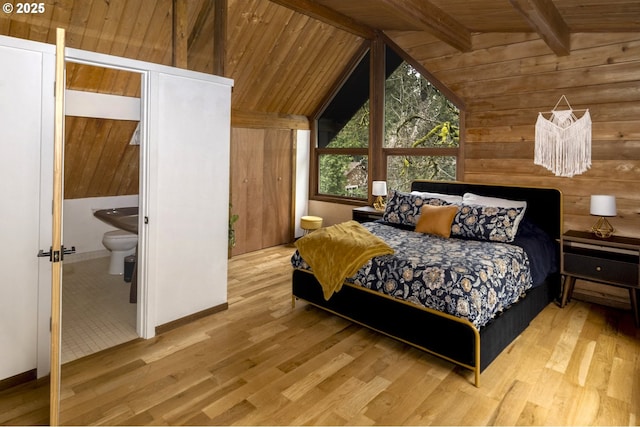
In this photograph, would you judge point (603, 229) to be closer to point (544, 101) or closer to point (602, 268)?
point (602, 268)

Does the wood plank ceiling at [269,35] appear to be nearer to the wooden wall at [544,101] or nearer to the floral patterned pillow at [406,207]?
the wooden wall at [544,101]

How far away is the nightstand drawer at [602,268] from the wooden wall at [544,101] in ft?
1.56

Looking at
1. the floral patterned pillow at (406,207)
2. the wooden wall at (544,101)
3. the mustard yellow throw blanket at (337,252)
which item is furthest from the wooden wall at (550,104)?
the mustard yellow throw blanket at (337,252)

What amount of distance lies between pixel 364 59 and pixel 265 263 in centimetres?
298

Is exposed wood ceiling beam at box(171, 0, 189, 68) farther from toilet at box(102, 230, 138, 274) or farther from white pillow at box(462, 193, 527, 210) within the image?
white pillow at box(462, 193, 527, 210)

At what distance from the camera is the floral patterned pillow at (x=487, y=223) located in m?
3.52

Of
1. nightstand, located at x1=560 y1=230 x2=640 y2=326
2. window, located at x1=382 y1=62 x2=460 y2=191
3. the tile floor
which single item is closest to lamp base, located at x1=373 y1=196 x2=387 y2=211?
window, located at x1=382 y1=62 x2=460 y2=191

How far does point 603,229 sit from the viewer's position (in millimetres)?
3635

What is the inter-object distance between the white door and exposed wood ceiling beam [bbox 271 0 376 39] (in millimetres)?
2473

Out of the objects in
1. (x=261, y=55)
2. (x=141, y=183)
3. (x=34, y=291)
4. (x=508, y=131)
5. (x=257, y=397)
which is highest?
(x=261, y=55)

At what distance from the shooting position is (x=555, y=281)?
3816mm

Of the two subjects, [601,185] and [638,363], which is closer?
[638,363]

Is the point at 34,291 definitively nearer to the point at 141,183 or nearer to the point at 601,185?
the point at 141,183

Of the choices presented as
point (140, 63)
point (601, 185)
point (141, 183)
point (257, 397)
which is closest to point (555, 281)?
point (601, 185)
